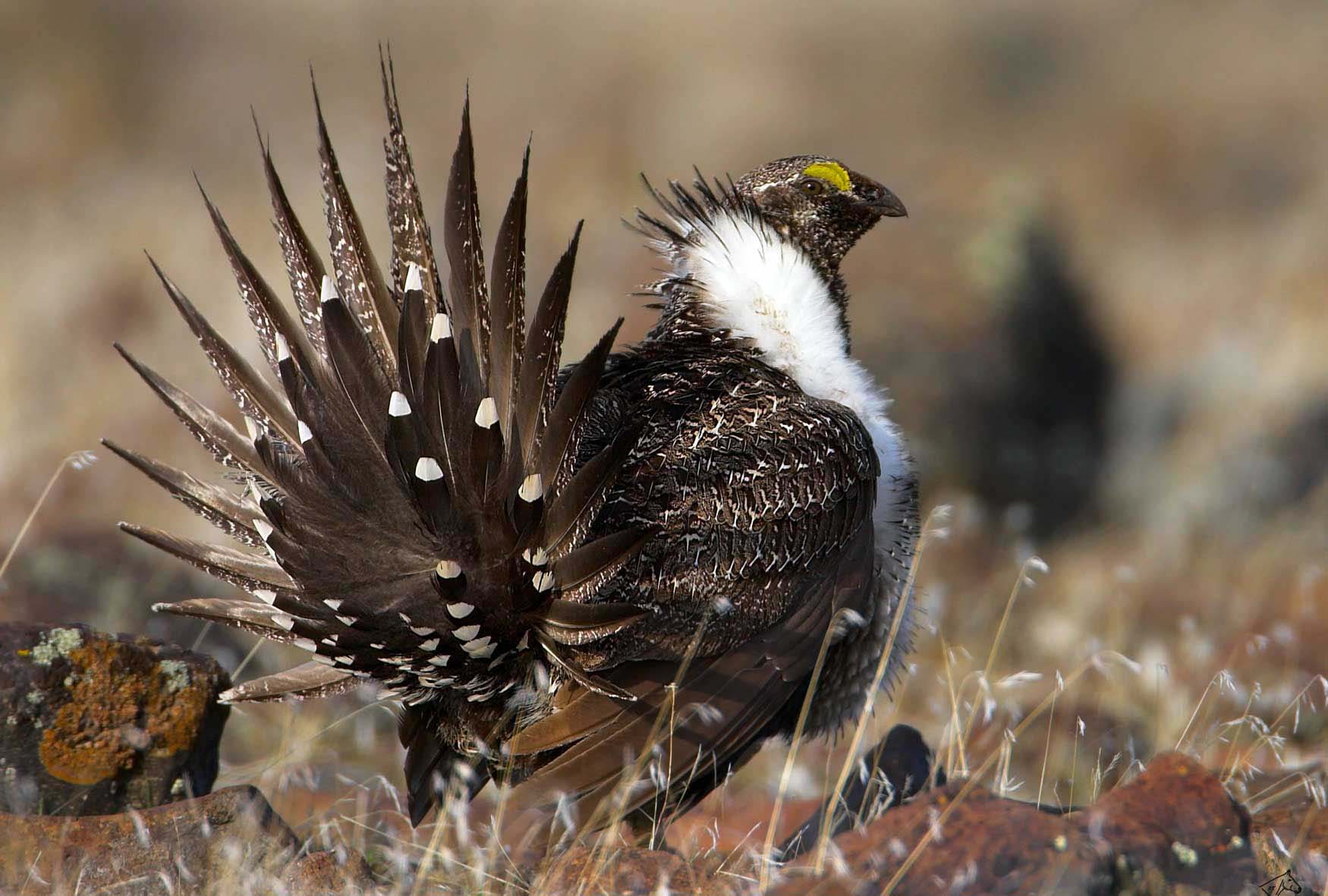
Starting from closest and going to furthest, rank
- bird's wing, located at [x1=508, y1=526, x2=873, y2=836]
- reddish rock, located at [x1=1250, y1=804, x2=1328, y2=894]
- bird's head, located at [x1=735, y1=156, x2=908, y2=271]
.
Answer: reddish rock, located at [x1=1250, y1=804, x2=1328, y2=894], bird's wing, located at [x1=508, y1=526, x2=873, y2=836], bird's head, located at [x1=735, y1=156, x2=908, y2=271]

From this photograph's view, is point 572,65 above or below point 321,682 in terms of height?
above

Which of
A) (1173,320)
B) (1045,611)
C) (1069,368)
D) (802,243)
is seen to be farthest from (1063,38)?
(802,243)

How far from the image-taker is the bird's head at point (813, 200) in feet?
13.4

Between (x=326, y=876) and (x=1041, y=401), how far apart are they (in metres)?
7.66

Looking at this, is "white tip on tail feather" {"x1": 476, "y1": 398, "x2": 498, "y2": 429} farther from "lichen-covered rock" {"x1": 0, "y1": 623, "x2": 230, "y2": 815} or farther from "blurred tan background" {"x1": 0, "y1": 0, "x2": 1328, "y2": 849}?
"blurred tan background" {"x1": 0, "y1": 0, "x2": 1328, "y2": 849}

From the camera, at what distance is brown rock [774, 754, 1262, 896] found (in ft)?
7.61

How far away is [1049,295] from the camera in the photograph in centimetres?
984

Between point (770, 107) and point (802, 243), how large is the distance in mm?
9254

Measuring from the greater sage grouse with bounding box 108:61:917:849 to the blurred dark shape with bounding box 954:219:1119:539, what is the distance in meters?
5.36

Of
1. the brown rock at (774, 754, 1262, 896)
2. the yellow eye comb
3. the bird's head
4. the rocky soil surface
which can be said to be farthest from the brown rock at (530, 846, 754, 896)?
the yellow eye comb

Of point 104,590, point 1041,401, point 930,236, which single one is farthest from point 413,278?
point 930,236

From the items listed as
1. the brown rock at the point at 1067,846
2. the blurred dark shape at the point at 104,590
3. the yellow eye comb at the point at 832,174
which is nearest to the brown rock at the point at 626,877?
the brown rock at the point at 1067,846

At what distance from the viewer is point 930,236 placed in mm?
10102

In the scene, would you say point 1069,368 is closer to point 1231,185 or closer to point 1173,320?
point 1173,320
